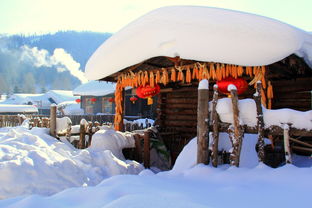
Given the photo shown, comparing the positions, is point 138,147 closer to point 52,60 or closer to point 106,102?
point 106,102

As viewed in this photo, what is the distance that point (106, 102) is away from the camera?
29078mm

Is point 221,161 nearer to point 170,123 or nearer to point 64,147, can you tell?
point 64,147

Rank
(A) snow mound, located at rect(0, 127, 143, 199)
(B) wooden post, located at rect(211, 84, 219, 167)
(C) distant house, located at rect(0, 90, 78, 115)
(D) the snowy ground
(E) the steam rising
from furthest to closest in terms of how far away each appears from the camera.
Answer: (E) the steam rising
(C) distant house, located at rect(0, 90, 78, 115)
(A) snow mound, located at rect(0, 127, 143, 199)
(B) wooden post, located at rect(211, 84, 219, 167)
(D) the snowy ground

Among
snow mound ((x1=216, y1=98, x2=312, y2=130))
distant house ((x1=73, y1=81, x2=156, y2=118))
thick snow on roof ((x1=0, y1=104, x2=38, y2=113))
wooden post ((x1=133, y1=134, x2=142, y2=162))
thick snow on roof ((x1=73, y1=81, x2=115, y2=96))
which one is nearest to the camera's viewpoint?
snow mound ((x1=216, y1=98, x2=312, y2=130))

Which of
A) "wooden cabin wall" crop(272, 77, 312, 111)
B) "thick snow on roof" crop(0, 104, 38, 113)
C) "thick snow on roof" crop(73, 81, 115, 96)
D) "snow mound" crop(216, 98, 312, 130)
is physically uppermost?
"thick snow on roof" crop(73, 81, 115, 96)

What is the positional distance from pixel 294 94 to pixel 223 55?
12.7 ft

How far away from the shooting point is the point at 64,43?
161000 millimetres

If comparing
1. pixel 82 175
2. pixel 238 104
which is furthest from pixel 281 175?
pixel 82 175

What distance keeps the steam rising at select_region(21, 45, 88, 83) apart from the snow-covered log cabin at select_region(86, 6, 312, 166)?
12496cm

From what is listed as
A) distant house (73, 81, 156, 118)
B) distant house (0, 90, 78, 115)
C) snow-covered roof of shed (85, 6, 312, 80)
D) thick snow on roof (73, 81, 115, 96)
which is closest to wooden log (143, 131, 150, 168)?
snow-covered roof of shed (85, 6, 312, 80)

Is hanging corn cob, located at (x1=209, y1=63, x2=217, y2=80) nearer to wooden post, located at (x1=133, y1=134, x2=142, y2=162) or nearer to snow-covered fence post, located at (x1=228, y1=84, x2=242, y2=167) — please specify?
snow-covered fence post, located at (x1=228, y1=84, x2=242, y2=167)

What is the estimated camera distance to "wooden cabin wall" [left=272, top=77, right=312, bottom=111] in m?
8.03

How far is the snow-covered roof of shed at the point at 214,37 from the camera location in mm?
5516

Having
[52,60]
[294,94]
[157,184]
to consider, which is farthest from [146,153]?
[52,60]
